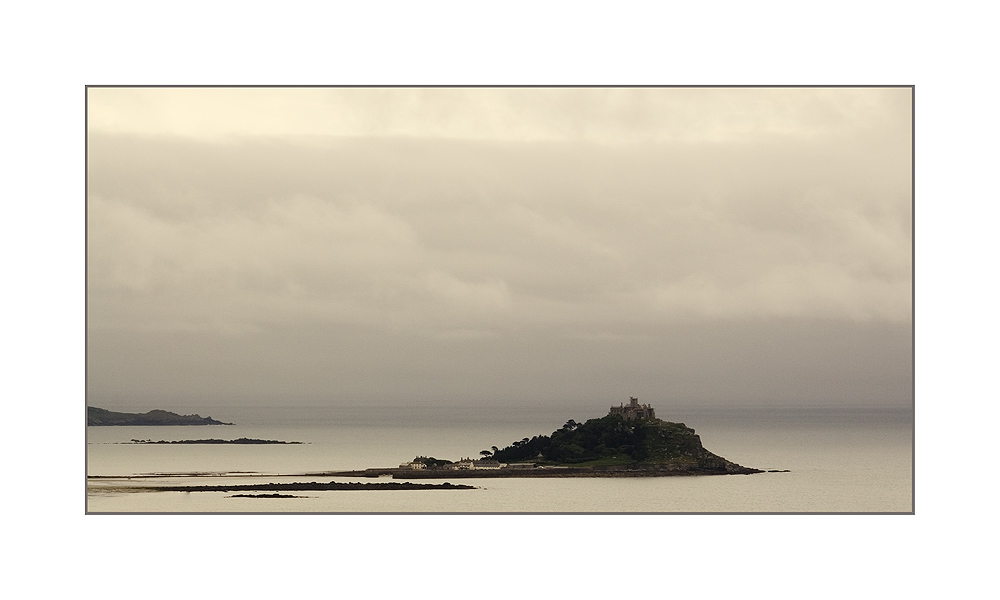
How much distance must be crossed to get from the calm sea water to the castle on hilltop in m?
0.25

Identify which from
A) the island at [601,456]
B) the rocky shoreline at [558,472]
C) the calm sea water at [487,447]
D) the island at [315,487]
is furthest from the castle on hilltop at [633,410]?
the island at [315,487]

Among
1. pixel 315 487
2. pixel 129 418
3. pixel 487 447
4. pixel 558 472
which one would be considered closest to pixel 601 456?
pixel 558 472

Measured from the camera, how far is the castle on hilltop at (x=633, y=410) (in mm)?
12805

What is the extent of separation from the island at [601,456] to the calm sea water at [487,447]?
0.29ft

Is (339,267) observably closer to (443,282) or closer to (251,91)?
(443,282)

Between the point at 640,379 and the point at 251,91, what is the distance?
17.3 feet

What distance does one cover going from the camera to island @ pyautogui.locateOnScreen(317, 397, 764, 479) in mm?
12680

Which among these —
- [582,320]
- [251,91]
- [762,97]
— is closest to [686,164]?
[762,97]

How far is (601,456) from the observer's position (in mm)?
12750

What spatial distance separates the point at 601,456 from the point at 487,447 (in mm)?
1240

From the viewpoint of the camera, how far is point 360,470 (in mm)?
12672

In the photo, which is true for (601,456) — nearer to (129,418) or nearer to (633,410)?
(633,410)

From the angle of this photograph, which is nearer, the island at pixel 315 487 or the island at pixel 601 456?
the island at pixel 315 487

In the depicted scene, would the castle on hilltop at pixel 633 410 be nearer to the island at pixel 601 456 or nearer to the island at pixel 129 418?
the island at pixel 601 456
